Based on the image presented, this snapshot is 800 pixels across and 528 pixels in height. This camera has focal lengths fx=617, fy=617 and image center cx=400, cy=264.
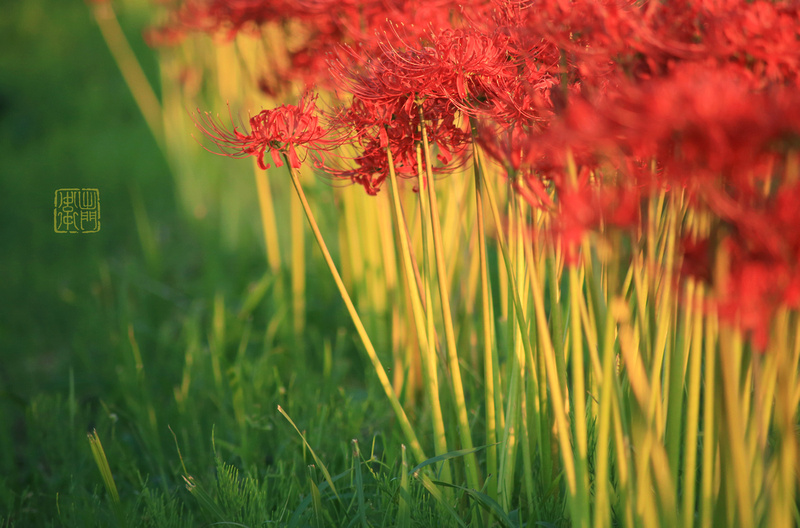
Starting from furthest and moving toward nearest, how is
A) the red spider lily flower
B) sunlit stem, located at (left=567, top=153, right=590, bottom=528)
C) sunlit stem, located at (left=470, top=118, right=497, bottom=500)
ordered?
sunlit stem, located at (left=470, top=118, right=497, bottom=500) → the red spider lily flower → sunlit stem, located at (left=567, top=153, right=590, bottom=528)

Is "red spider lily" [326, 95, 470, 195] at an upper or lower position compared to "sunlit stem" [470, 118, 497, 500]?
upper

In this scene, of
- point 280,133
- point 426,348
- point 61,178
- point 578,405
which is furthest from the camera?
point 61,178

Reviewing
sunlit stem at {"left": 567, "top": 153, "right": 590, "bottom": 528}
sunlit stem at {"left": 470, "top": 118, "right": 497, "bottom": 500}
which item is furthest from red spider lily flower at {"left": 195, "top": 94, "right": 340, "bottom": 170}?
sunlit stem at {"left": 567, "top": 153, "right": 590, "bottom": 528}

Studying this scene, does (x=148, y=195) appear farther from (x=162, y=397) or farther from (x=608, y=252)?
(x=608, y=252)

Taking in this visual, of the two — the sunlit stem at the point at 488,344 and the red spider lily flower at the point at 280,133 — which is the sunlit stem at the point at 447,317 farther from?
the red spider lily flower at the point at 280,133

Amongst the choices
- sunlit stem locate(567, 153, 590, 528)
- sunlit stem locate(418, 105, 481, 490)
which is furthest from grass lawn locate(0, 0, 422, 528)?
sunlit stem locate(567, 153, 590, 528)

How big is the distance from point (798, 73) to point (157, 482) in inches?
54.0

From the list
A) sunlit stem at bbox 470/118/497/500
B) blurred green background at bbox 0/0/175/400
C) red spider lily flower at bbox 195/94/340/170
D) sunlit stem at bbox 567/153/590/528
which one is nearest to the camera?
sunlit stem at bbox 567/153/590/528

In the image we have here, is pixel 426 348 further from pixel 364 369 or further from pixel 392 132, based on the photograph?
pixel 364 369

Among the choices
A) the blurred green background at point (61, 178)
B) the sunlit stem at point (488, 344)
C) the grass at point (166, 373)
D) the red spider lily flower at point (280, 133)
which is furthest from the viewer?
the blurred green background at point (61, 178)

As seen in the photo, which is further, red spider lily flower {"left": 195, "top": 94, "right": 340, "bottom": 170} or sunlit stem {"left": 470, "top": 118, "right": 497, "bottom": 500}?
sunlit stem {"left": 470, "top": 118, "right": 497, "bottom": 500}

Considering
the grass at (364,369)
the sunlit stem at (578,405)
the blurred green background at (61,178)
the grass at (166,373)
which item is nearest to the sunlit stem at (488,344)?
the grass at (364,369)

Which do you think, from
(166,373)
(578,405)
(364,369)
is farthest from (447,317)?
(166,373)

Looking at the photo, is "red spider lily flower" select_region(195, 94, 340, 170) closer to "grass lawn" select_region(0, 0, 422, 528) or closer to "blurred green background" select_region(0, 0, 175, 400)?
"grass lawn" select_region(0, 0, 422, 528)
